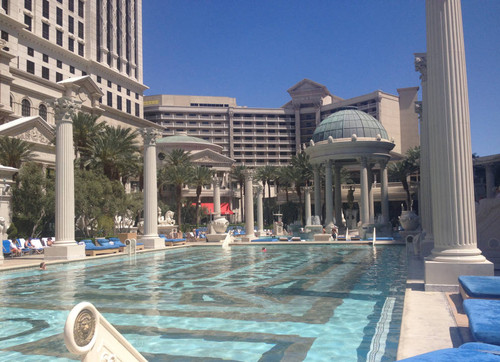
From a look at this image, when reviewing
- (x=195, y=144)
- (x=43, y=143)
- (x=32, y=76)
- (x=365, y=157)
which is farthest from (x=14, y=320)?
(x=195, y=144)

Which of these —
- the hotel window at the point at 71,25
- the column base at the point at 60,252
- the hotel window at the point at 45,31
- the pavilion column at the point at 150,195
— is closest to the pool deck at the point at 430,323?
the column base at the point at 60,252

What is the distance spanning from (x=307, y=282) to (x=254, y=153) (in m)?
121

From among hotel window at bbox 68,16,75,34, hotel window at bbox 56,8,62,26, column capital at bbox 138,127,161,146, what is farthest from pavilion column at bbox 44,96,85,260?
hotel window at bbox 68,16,75,34

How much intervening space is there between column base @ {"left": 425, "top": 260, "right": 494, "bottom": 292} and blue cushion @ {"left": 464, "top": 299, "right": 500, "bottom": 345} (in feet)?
11.7

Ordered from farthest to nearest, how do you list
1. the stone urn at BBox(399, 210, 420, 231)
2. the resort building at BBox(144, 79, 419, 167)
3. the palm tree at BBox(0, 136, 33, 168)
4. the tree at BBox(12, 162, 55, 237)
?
the resort building at BBox(144, 79, 419, 167) → the palm tree at BBox(0, 136, 33, 168) → the tree at BBox(12, 162, 55, 237) → the stone urn at BBox(399, 210, 420, 231)

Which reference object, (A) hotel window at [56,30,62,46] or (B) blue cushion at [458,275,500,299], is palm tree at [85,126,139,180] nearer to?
(A) hotel window at [56,30,62,46]

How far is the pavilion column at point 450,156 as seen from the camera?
1002 cm

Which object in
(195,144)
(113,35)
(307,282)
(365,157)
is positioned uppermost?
(113,35)

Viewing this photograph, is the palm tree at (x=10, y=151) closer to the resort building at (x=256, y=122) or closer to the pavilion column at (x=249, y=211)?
the pavilion column at (x=249, y=211)

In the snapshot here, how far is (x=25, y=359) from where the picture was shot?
6258mm

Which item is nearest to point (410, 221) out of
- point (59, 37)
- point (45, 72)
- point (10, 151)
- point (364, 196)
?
point (364, 196)

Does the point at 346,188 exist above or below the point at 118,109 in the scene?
below

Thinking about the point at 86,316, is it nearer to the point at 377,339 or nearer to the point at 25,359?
the point at 25,359

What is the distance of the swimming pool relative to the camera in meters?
6.53
